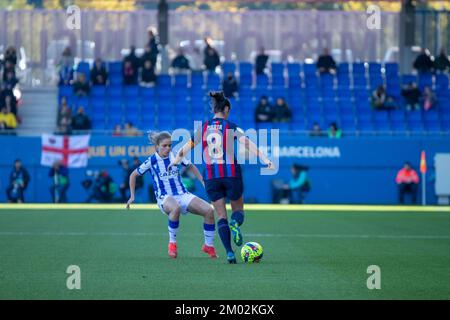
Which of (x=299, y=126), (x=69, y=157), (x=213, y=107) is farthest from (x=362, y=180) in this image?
(x=213, y=107)

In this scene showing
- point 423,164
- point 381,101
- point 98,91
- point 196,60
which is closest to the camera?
point 423,164

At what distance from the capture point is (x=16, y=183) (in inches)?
1251

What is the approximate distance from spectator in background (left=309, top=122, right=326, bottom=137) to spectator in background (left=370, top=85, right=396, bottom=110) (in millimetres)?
2604

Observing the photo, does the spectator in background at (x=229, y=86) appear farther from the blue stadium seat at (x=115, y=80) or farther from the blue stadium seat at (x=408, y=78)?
the blue stadium seat at (x=408, y=78)

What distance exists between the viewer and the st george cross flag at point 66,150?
3281 centimetres

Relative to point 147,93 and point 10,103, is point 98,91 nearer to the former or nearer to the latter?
point 147,93

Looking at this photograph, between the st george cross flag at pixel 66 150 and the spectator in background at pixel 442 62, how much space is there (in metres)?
13.9

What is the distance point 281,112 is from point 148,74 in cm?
517

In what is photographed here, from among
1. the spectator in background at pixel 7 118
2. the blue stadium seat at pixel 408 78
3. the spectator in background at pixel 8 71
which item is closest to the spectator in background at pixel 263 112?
the blue stadium seat at pixel 408 78

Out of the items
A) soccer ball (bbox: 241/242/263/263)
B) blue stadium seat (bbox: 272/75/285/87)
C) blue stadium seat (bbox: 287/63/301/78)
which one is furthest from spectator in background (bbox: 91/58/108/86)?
soccer ball (bbox: 241/242/263/263)

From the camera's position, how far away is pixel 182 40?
4325cm

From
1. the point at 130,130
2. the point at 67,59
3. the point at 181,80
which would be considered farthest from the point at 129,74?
the point at 130,130
